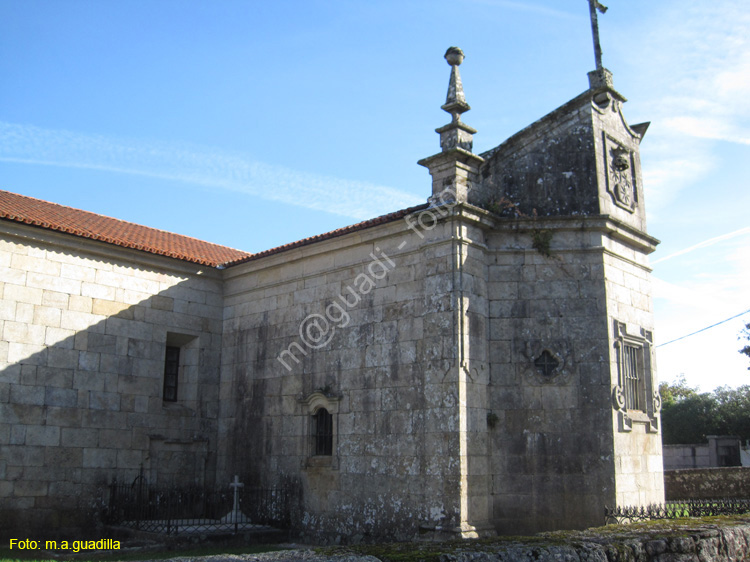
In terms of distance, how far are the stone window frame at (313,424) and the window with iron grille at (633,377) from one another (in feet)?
16.9

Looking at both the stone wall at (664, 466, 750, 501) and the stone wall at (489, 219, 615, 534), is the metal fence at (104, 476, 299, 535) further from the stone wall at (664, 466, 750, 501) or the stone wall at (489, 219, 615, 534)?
the stone wall at (664, 466, 750, 501)

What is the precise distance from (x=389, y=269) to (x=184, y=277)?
17.6ft

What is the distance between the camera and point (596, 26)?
1350 centimetres

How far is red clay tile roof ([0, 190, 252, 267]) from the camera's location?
1385cm

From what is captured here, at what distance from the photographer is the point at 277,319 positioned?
48.9 ft

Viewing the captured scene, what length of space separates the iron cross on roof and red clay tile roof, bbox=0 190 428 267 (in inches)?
180

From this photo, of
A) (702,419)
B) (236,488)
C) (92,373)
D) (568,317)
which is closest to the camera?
(568,317)

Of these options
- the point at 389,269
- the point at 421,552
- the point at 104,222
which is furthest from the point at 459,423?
the point at 104,222

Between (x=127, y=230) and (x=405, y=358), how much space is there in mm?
8442

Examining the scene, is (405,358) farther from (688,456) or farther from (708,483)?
(688,456)

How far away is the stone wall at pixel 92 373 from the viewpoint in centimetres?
1274

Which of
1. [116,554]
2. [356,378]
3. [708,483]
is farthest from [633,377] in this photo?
[116,554]

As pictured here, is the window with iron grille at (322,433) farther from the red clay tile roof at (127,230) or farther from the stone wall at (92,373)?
the red clay tile roof at (127,230)

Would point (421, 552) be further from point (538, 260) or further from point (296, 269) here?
point (296, 269)
